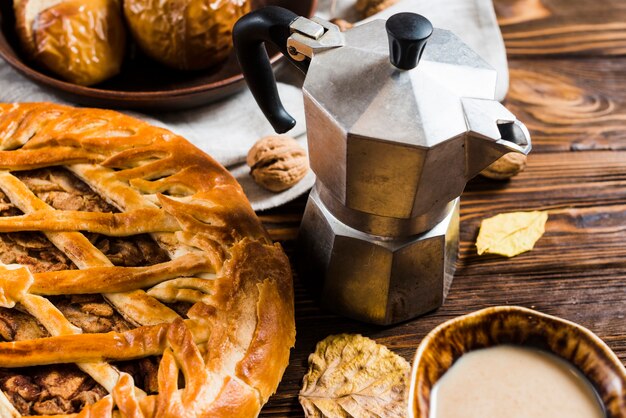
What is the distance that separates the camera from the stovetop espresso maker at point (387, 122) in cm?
81

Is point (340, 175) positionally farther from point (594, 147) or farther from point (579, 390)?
point (594, 147)

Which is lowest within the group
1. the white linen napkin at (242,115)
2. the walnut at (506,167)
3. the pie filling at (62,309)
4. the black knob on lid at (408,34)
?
the walnut at (506,167)

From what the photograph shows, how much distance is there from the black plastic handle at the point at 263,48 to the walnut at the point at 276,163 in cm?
17

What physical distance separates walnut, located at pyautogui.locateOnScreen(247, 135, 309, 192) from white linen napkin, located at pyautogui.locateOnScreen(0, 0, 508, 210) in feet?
0.08

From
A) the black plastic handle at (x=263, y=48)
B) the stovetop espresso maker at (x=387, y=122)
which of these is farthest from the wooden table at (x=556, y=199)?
the black plastic handle at (x=263, y=48)

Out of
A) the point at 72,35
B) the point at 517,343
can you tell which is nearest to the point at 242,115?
the point at 72,35

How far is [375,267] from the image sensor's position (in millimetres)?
1007

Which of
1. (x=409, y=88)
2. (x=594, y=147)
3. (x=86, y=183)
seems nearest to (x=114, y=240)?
(x=86, y=183)

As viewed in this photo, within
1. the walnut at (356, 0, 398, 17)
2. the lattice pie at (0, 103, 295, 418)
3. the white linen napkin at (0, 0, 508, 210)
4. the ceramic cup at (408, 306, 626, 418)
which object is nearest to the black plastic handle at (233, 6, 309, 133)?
the lattice pie at (0, 103, 295, 418)

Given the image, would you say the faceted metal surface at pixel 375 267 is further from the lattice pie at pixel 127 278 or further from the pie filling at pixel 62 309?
the pie filling at pixel 62 309

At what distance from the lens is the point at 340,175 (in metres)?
0.89

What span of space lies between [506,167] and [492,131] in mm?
433

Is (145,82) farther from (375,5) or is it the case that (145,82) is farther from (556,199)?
(556,199)

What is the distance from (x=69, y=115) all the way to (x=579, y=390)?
0.81 m
